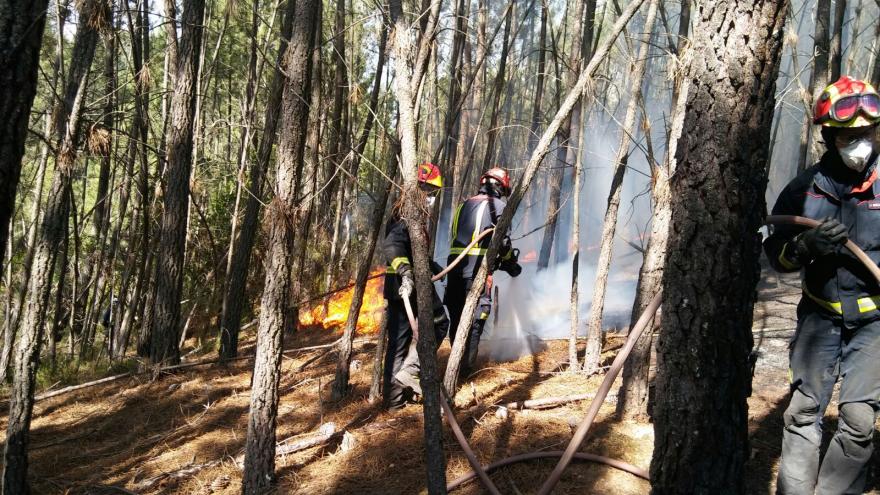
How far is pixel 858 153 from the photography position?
3.03 meters

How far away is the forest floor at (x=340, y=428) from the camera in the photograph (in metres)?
4.14

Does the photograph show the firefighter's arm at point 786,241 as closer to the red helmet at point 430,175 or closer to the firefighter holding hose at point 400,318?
the firefighter holding hose at point 400,318

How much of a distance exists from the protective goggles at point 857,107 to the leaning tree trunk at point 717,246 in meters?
1.08

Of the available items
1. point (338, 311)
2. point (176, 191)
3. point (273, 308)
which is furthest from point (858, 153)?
point (338, 311)

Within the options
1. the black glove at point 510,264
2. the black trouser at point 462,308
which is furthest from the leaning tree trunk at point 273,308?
the black glove at point 510,264

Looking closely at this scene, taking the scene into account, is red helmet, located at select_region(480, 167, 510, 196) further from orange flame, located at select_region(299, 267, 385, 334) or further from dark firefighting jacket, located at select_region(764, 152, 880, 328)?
orange flame, located at select_region(299, 267, 385, 334)

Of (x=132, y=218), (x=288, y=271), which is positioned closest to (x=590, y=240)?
(x=132, y=218)

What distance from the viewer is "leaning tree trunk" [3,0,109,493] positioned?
484 cm

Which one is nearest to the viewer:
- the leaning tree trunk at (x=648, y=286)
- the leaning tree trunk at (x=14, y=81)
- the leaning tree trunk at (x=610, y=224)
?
the leaning tree trunk at (x=14, y=81)

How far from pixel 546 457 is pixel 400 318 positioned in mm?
1986

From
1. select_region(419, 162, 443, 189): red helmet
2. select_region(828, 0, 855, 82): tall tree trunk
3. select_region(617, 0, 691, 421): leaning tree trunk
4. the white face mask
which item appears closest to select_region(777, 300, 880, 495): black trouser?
the white face mask

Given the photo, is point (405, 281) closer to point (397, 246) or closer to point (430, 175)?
point (397, 246)

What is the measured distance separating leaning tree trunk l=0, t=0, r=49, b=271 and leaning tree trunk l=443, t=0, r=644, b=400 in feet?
10.00

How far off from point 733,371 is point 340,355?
4219 millimetres
